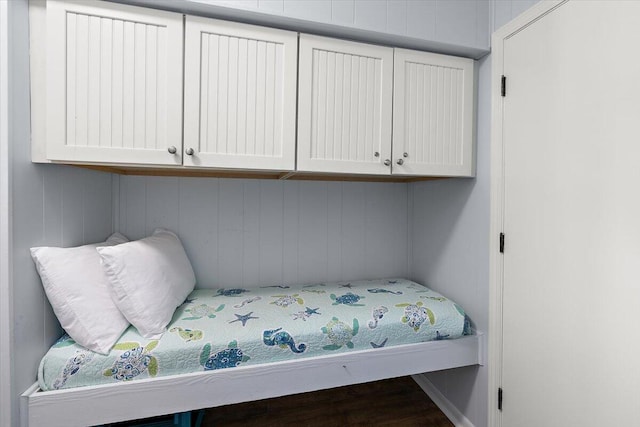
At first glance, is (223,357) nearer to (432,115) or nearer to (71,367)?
(71,367)

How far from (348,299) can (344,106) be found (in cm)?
105

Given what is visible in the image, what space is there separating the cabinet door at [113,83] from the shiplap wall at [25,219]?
0.08 m

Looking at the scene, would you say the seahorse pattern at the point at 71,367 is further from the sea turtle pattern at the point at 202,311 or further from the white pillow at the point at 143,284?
the sea turtle pattern at the point at 202,311

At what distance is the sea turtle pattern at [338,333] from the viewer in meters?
1.42

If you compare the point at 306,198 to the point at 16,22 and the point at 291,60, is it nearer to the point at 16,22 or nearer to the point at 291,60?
the point at 291,60

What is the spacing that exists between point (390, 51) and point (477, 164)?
2.52ft

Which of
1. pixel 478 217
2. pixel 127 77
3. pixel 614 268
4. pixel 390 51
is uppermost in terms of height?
pixel 390 51

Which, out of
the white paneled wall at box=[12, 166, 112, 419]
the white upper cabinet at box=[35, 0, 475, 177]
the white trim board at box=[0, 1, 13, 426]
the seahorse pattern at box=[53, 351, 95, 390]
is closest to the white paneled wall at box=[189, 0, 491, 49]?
the white upper cabinet at box=[35, 0, 475, 177]

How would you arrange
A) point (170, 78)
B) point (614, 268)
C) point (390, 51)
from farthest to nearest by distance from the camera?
point (390, 51) < point (170, 78) < point (614, 268)

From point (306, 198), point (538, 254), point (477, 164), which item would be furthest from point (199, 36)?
point (538, 254)

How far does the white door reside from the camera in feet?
3.32

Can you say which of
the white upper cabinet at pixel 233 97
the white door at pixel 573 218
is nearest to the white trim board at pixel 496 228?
the white door at pixel 573 218

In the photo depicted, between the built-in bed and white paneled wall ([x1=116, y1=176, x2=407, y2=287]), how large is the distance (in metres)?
0.27

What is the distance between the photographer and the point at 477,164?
5.53 feet
